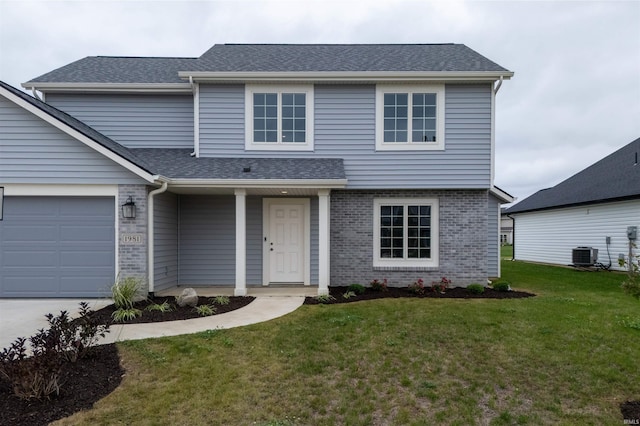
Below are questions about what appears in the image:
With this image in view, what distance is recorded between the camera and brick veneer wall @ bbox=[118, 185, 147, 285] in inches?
332

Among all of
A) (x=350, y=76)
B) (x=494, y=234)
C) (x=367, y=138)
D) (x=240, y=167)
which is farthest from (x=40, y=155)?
(x=494, y=234)

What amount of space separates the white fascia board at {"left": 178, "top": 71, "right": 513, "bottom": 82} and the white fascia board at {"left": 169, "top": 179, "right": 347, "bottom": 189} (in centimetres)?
289

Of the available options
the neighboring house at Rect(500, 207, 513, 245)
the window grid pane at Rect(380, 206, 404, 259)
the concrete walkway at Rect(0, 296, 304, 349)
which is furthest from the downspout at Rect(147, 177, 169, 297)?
the neighboring house at Rect(500, 207, 513, 245)

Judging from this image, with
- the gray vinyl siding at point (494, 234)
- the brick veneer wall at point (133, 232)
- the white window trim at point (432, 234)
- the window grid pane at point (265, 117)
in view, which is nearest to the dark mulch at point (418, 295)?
the white window trim at point (432, 234)

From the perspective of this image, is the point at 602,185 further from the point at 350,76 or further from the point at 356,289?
A: the point at 356,289

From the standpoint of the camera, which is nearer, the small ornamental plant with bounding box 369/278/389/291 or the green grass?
the green grass

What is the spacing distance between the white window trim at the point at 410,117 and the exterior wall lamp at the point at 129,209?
20.2 feet

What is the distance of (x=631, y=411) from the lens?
3.97m

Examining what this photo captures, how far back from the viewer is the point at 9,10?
49.8ft

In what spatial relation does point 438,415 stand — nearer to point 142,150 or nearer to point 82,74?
point 142,150

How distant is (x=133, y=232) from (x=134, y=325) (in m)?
2.68

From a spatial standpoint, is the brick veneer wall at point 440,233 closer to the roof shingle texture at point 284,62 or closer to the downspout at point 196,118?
the roof shingle texture at point 284,62

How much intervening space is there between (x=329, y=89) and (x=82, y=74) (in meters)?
7.38

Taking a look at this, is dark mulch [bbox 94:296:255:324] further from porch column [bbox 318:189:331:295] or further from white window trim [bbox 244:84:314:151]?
white window trim [bbox 244:84:314:151]
